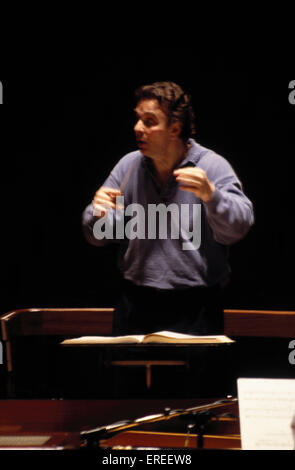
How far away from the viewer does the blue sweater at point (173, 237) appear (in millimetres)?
2189

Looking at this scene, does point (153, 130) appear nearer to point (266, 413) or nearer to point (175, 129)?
point (175, 129)

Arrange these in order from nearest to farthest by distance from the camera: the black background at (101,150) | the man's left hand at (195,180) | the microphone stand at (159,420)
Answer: the microphone stand at (159,420) < the man's left hand at (195,180) < the black background at (101,150)

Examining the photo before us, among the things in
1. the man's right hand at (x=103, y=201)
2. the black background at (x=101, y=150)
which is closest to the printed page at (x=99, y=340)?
the man's right hand at (x=103, y=201)

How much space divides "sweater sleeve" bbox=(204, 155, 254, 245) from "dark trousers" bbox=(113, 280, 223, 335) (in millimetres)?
249

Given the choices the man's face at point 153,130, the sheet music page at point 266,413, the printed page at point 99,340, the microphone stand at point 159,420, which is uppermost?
the man's face at point 153,130

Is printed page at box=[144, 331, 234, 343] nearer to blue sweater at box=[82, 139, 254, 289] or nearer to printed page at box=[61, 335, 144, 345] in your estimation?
printed page at box=[61, 335, 144, 345]

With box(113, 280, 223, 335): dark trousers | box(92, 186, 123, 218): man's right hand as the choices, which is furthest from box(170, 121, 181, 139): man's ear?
box(113, 280, 223, 335): dark trousers

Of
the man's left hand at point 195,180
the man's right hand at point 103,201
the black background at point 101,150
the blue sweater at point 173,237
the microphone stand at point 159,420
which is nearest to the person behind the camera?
the microphone stand at point 159,420

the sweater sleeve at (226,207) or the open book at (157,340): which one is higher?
the sweater sleeve at (226,207)

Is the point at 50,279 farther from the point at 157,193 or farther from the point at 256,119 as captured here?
the point at 256,119

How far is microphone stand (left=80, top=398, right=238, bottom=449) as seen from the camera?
3.71ft

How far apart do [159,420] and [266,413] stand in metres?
0.31

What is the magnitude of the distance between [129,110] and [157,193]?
2.30ft

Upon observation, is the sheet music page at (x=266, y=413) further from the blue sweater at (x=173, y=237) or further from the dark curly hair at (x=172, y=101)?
the dark curly hair at (x=172, y=101)
